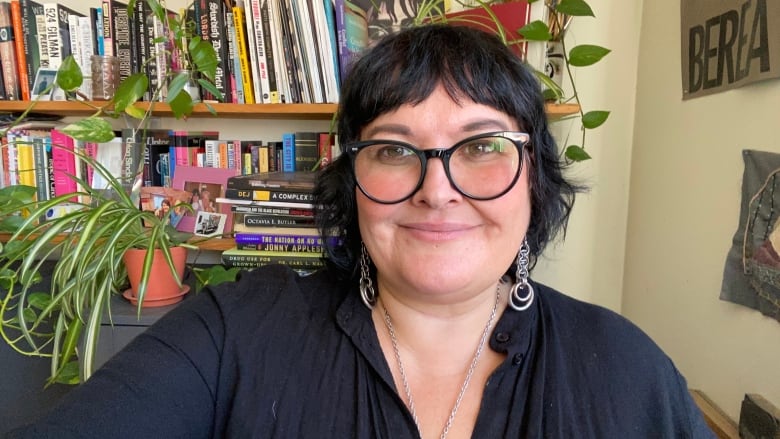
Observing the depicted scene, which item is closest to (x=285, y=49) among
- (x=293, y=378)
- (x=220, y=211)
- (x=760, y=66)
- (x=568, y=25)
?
(x=220, y=211)

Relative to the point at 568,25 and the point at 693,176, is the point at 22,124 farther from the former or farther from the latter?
the point at 693,176

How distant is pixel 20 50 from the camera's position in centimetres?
134

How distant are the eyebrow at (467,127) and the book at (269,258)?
67 centimetres

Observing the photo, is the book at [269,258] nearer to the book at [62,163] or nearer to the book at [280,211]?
the book at [280,211]

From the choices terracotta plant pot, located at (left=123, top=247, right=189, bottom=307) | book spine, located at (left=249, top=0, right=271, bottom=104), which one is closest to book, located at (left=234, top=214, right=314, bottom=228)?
terracotta plant pot, located at (left=123, top=247, right=189, bottom=307)

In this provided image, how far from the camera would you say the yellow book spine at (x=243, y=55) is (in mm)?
1263

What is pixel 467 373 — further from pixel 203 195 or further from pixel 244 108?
pixel 203 195

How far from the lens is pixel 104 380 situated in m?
0.62

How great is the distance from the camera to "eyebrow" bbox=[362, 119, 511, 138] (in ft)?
2.15

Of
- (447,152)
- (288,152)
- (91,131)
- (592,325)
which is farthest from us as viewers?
(288,152)

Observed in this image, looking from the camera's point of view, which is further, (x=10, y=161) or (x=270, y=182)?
(x=10, y=161)

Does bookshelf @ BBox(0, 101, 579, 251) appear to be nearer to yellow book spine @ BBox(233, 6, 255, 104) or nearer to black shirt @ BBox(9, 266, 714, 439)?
yellow book spine @ BBox(233, 6, 255, 104)

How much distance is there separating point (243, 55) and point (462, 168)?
88 cm

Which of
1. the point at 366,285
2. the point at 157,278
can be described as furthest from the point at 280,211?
the point at 366,285
